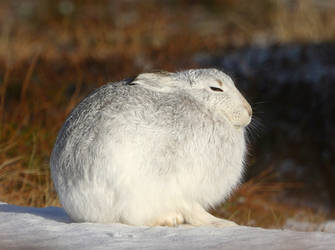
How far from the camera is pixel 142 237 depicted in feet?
8.60

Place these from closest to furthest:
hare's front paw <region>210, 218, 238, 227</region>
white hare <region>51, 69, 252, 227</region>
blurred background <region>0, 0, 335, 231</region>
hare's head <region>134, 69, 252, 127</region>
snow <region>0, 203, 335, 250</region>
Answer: snow <region>0, 203, 335, 250</region>, white hare <region>51, 69, 252, 227</region>, hare's front paw <region>210, 218, 238, 227</region>, hare's head <region>134, 69, 252, 127</region>, blurred background <region>0, 0, 335, 231</region>

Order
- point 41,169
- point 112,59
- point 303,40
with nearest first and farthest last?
1. point 41,169
2. point 112,59
3. point 303,40

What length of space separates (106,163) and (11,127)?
2.31 m

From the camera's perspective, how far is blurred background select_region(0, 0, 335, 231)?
17.3ft

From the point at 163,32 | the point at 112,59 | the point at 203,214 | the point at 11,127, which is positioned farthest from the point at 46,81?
the point at 203,214

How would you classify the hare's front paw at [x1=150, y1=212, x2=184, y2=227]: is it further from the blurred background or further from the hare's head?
the blurred background

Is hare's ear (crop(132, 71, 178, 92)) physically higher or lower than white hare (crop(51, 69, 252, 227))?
higher

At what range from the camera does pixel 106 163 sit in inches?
110

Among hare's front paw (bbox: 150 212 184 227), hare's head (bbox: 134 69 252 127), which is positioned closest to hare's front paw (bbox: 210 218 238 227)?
hare's front paw (bbox: 150 212 184 227)

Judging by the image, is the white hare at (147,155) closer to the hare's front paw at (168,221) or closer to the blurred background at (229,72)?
the hare's front paw at (168,221)

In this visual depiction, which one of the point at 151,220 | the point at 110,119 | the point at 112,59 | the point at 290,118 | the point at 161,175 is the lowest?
the point at 151,220

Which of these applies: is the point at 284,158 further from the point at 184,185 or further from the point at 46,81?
the point at 184,185

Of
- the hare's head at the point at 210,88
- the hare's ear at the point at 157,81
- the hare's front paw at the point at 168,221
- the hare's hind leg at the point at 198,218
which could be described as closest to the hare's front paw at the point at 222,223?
the hare's hind leg at the point at 198,218

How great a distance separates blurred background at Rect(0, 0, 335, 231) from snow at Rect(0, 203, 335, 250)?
1.61 m
